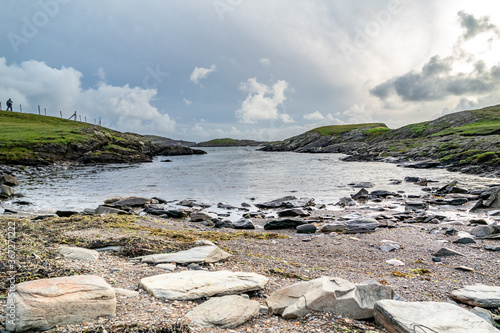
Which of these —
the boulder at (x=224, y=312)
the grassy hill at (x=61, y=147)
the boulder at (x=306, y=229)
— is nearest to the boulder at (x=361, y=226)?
the boulder at (x=306, y=229)

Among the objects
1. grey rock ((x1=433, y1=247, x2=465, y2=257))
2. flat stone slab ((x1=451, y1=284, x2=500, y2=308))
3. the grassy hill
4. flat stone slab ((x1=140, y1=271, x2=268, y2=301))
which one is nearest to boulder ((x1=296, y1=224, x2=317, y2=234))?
grey rock ((x1=433, y1=247, x2=465, y2=257))

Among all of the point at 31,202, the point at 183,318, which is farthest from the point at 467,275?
the point at 31,202

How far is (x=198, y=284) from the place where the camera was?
5.57 m

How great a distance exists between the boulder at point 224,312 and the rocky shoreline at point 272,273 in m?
0.02

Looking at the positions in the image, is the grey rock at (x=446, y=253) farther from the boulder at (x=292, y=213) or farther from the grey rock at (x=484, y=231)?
the boulder at (x=292, y=213)

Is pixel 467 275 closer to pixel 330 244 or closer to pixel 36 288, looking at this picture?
pixel 330 244

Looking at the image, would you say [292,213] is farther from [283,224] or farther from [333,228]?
[333,228]

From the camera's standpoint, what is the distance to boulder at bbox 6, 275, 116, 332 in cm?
379

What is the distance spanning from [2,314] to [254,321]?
12.3ft

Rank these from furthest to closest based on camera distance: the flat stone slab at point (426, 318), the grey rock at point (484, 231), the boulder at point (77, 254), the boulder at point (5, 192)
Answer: the boulder at point (5, 192), the grey rock at point (484, 231), the boulder at point (77, 254), the flat stone slab at point (426, 318)

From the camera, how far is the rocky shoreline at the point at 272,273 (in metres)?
4.48

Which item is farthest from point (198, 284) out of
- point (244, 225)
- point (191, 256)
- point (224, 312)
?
point (244, 225)

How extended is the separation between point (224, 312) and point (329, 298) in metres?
1.87

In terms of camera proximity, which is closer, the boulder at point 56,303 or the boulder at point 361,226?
the boulder at point 56,303
